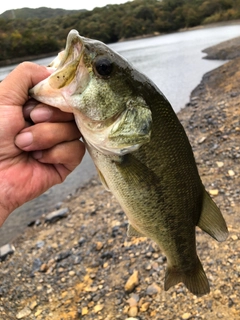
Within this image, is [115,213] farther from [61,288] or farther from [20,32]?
[20,32]

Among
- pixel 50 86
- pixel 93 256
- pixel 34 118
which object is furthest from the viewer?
pixel 93 256

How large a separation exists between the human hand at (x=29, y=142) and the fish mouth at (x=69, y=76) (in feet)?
0.77

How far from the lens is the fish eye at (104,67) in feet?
5.99

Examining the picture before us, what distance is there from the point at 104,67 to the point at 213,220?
1293 millimetres

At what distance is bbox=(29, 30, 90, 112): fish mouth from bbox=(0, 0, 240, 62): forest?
105 ft

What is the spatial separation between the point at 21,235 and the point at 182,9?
76.0 metres

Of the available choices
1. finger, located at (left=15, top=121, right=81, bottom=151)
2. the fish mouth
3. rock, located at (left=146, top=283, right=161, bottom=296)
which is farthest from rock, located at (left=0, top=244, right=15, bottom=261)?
the fish mouth

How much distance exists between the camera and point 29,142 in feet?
6.95

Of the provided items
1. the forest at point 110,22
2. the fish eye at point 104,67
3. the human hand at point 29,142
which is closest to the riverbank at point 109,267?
the human hand at point 29,142

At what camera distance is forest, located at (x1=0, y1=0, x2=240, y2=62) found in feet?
130

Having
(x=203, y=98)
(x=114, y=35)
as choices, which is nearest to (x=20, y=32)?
(x=114, y=35)

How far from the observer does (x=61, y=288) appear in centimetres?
458

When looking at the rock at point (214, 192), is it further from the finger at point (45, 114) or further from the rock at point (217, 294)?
the finger at point (45, 114)

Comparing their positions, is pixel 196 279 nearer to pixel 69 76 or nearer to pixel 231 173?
pixel 69 76
